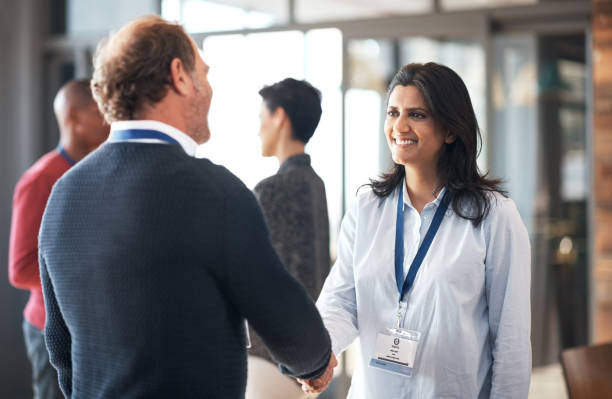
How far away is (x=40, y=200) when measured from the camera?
262 cm

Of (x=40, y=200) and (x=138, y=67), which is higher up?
(x=138, y=67)

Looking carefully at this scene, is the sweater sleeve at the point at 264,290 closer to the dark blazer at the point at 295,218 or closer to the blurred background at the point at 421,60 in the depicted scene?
the dark blazer at the point at 295,218

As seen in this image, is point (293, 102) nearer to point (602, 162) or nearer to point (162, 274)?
point (162, 274)

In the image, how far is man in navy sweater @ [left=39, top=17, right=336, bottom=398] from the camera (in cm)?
124

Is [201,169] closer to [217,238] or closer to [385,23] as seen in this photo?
[217,238]

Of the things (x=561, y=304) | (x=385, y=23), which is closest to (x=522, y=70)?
(x=385, y=23)

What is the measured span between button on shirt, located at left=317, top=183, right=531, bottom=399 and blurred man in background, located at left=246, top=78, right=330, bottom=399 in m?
0.53

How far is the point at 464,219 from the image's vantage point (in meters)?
1.79

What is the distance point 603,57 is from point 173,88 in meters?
3.00

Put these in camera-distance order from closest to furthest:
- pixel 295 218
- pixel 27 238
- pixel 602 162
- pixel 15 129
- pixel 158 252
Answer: pixel 158 252 → pixel 295 218 → pixel 27 238 → pixel 602 162 → pixel 15 129

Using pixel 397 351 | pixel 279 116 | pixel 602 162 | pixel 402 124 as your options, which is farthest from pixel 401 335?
pixel 602 162

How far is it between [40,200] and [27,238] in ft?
0.51

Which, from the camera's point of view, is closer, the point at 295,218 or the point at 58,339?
the point at 58,339

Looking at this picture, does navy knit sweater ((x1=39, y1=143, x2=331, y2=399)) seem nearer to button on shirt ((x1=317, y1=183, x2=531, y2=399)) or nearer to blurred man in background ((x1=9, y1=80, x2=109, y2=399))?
button on shirt ((x1=317, y1=183, x2=531, y2=399))
